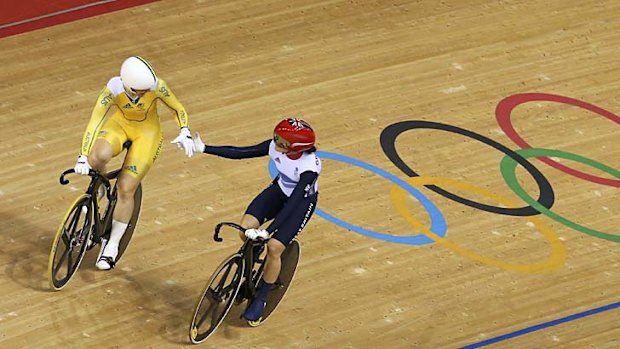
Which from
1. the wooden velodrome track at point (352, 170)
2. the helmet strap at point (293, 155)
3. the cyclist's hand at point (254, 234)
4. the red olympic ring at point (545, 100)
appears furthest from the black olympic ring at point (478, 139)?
the cyclist's hand at point (254, 234)

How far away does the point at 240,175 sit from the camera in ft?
30.3

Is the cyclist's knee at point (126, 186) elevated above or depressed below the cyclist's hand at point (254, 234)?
below

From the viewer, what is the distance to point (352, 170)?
9.39 meters

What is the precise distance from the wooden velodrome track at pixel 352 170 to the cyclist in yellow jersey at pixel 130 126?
792 mm

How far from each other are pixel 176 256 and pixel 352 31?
3495 millimetres

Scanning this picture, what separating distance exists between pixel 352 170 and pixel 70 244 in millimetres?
2420

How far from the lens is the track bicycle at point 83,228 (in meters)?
7.64

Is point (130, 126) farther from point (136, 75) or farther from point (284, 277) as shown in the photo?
point (284, 277)

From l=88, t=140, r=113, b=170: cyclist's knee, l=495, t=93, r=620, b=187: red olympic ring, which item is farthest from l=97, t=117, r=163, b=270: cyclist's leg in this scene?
l=495, t=93, r=620, b=187: red olympic ring

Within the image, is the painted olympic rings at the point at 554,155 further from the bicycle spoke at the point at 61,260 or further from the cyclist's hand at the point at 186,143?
the bicycle spoke at the point at 61,260

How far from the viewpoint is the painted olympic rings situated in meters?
8.89

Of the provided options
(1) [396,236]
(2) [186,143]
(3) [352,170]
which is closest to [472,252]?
(1) [396,236]

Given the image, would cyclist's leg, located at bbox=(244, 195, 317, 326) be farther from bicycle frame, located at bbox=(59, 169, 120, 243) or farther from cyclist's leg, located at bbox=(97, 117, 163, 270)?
bicycle frame, located at bbox=(59, 169, 120, 243)

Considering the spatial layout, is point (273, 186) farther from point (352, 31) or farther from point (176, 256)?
point (352, 31)
